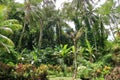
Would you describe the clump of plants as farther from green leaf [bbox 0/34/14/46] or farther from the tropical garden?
the tropical garden

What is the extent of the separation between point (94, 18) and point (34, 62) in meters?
9.90

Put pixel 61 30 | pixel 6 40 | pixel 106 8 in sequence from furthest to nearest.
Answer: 1. pixel 61 30
2. pixel 106 8
3. pixel 6 40

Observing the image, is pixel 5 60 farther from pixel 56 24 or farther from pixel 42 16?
pixel 56 24

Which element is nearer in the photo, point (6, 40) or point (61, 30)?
point (6, 40)

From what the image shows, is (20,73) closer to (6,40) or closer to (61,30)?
(6,40)

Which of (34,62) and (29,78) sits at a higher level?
(34,62)

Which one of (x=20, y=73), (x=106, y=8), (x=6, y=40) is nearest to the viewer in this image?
(x=20, y=73)

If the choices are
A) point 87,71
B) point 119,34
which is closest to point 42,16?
point 119,34

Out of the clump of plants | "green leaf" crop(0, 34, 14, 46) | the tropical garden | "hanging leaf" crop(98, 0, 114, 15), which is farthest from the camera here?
"hanging leaf" crop(98, 0, 114, 15)

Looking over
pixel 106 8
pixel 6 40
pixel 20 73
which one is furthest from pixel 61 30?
pixel 20 73

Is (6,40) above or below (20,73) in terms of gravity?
above

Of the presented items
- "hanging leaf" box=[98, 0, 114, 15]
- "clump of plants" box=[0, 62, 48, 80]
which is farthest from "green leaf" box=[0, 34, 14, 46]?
"hanging leaf" box=[98, 0, 114, 15]

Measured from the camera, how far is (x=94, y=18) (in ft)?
105

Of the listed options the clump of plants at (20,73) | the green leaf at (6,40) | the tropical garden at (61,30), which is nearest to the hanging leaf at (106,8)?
the tropical garden at (61,30)
